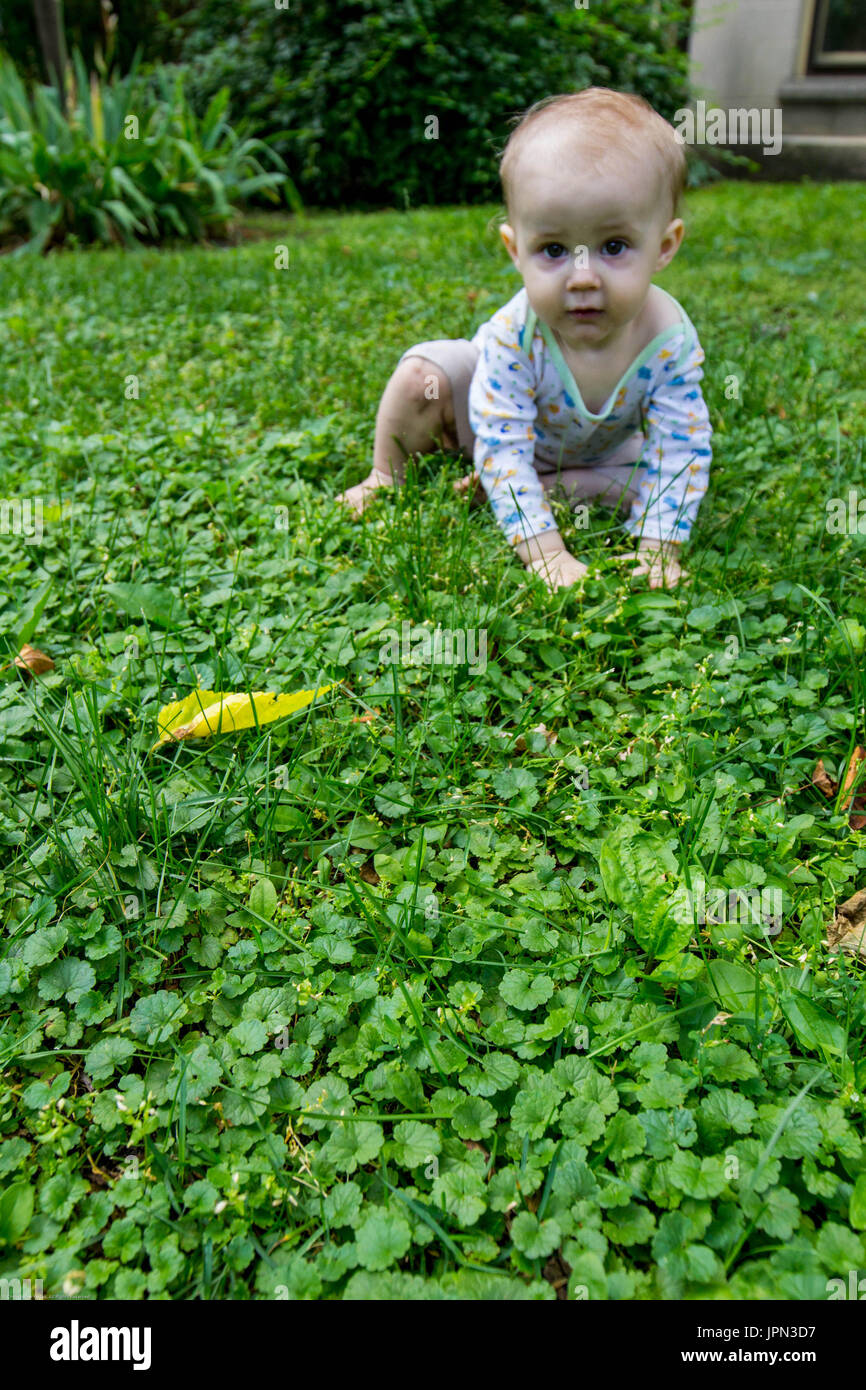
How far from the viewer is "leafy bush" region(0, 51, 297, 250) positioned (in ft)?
22.1

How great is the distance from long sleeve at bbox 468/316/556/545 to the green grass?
0.12 m

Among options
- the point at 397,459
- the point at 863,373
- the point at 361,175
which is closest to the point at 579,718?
the point at 397,459

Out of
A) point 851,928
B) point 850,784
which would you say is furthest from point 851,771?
point 851,928

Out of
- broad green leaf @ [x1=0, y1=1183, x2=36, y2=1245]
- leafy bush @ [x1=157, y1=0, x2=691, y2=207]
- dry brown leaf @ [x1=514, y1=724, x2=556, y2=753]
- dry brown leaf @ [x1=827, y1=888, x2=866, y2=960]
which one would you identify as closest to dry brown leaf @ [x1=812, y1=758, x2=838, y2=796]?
dry brown leaf @ [x1=827, y1=888, x2=866, y2=960]

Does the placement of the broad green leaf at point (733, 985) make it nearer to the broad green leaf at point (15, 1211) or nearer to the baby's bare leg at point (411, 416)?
the broad green leaf at point (15, 1211)

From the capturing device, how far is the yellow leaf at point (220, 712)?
Answer: 186 cm

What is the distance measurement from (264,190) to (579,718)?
26.0ft

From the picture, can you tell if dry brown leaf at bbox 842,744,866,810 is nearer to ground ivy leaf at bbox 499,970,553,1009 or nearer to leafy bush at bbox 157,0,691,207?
ground ivy leaf at bbox 499,970,553,1009

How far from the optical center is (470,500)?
8.82 feet

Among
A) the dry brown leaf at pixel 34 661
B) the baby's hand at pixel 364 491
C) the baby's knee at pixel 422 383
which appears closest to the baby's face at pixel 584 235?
the baby's knee at pixel 422 383

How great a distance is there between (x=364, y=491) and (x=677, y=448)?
87 cm

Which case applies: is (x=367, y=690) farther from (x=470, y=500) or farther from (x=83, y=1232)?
(x=83, y=1232)

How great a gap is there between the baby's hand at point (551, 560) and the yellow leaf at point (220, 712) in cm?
74

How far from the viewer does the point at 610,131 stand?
217cm
